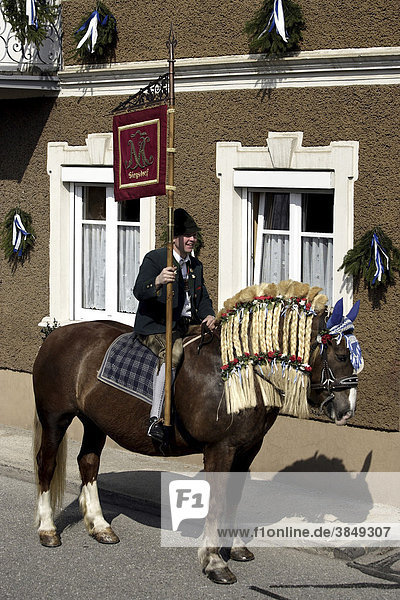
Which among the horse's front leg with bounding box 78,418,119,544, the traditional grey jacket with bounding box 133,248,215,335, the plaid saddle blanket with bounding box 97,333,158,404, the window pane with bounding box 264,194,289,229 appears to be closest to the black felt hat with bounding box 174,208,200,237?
the traditional grey jacket with bounding box 133,248,215,335

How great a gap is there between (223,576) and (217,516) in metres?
0.42

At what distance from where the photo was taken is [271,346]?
7215 millimetres

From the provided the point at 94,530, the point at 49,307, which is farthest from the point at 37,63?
the point at 94,530

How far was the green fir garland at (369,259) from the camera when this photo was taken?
30.3 feet

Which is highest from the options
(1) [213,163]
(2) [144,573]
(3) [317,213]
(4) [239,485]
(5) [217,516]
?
(1) [213,163]

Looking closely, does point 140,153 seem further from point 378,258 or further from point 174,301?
point 378,258

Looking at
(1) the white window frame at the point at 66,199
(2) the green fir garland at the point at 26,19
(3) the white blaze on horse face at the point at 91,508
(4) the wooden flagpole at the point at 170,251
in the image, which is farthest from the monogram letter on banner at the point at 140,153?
(2) the green fir garland at the point at 26,19

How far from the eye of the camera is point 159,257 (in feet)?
26.0

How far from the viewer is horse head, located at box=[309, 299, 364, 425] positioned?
712 centimetres

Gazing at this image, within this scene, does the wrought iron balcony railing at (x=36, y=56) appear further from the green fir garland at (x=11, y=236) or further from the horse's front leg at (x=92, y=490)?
the horse's front leg at (x=92, y=490)

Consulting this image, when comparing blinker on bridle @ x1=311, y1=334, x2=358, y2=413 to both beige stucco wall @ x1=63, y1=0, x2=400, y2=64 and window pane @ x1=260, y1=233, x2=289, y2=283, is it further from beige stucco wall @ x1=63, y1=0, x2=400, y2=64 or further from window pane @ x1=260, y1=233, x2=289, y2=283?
beige stucco wall @ x1=63, y1=0, x2=400, y2=64

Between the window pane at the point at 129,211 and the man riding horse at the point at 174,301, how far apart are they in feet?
12.3

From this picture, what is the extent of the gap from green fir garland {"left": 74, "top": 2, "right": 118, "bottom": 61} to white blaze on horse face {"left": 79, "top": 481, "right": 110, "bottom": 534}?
5373 mm

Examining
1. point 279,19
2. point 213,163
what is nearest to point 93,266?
point 213,163
